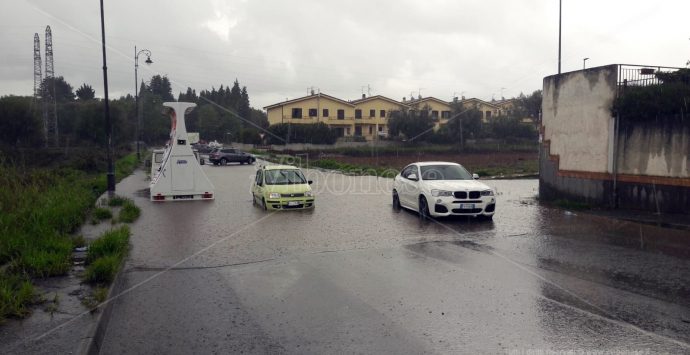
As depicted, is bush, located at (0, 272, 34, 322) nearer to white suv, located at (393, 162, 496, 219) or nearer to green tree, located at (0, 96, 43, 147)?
white suv, located at (393, 162, 496, 219)

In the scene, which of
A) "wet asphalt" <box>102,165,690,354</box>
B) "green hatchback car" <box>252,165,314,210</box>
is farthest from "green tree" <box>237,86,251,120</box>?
"wet asphalt" <box>102,165,690,354</box>

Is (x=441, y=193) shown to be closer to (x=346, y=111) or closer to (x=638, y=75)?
(x=638, y=75)

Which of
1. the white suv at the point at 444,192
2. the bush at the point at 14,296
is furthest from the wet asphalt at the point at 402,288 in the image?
the bush at the point at 14,296

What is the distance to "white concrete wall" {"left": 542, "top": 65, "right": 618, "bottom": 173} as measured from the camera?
16.6 m

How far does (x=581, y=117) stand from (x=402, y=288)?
12292 millimetres

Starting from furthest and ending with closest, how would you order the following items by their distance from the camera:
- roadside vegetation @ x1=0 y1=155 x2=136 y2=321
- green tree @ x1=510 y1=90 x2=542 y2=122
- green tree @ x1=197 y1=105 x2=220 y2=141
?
green tree @ x1=197 y1=105 x2=220 y2=141
green tree @ x1=510 y1=90 x2=542 y2=122
roadside vegetation @ x1=0 y1=155 x2=136 y2=321

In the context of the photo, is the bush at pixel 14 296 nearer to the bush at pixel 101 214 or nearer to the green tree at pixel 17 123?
the bush at pixel 101 214

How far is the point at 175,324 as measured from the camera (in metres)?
6.33

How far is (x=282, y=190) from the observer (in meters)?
17.2

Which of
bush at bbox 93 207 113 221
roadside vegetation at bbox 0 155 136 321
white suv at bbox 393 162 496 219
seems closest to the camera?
roadside vegetation at bbox 0 155 136 321

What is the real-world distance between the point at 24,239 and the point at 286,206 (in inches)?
345

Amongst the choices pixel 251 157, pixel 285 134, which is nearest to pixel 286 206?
Result: pixel 251 157

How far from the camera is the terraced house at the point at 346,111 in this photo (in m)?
82.5

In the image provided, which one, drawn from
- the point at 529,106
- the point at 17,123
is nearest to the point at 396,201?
the point at 17,123
